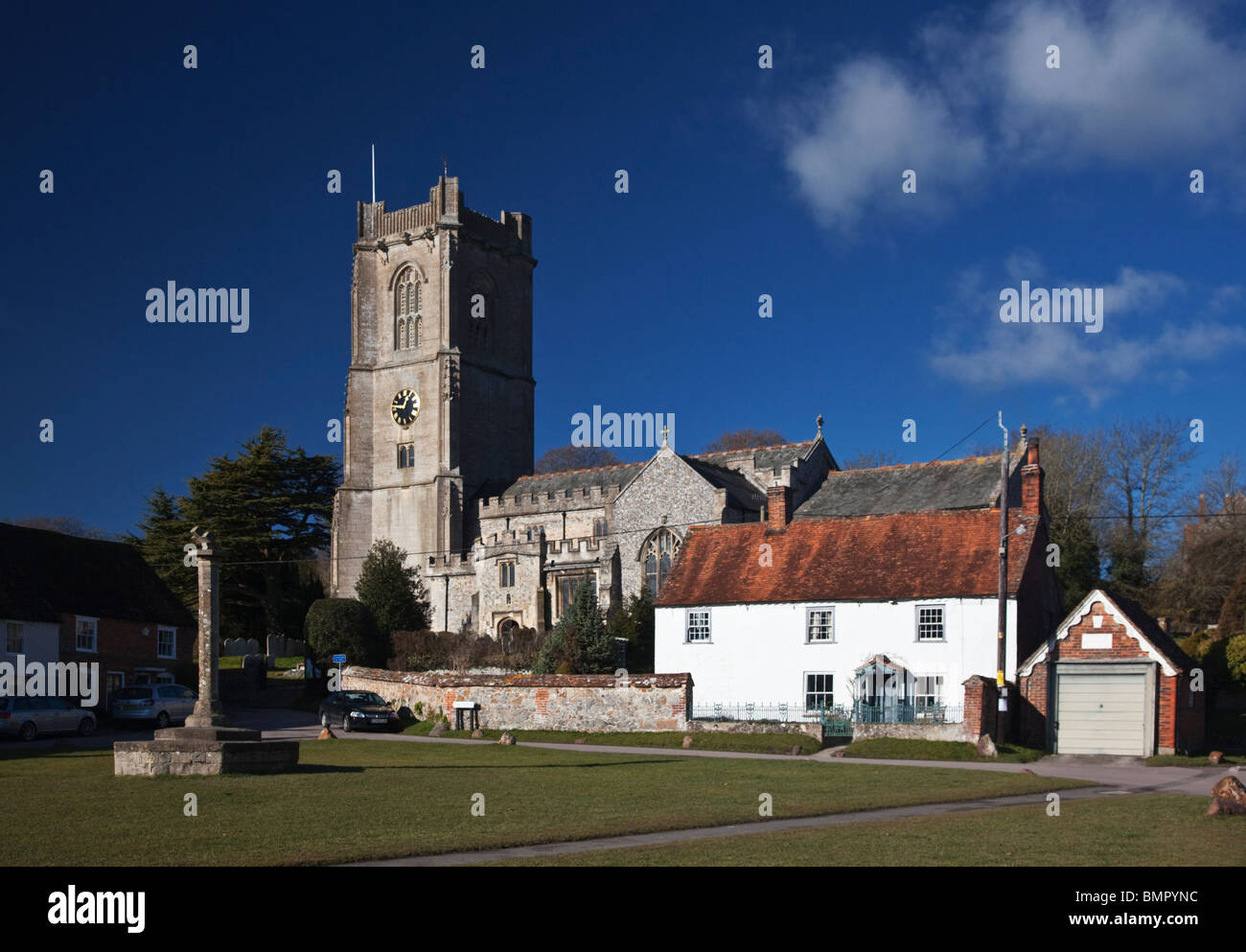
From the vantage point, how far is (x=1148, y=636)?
107ft

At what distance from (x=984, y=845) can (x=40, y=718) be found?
2787 cm

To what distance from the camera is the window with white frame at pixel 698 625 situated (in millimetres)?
40750

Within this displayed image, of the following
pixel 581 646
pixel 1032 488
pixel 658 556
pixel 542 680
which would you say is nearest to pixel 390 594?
pixel 658 556

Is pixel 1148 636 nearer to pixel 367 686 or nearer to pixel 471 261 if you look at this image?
pixel 367 686

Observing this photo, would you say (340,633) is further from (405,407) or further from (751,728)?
(405,407)

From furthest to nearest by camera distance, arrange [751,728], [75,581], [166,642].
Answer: [166,642]
[75,581]
[751,728]

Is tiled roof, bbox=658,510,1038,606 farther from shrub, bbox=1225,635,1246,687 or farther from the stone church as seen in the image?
the stone church

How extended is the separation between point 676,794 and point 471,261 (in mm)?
69514

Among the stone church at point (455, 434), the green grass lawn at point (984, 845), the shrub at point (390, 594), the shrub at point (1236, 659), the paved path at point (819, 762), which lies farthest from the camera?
Result: the stone church at point (455, 434)

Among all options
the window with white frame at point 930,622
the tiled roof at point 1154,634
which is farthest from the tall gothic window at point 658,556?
the tiled roof at point 1154,634

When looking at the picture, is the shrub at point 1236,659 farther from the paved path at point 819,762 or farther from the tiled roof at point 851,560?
the paved path at point 819,762

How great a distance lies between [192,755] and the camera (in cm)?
2209

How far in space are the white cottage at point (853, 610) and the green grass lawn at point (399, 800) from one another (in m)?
9.73
